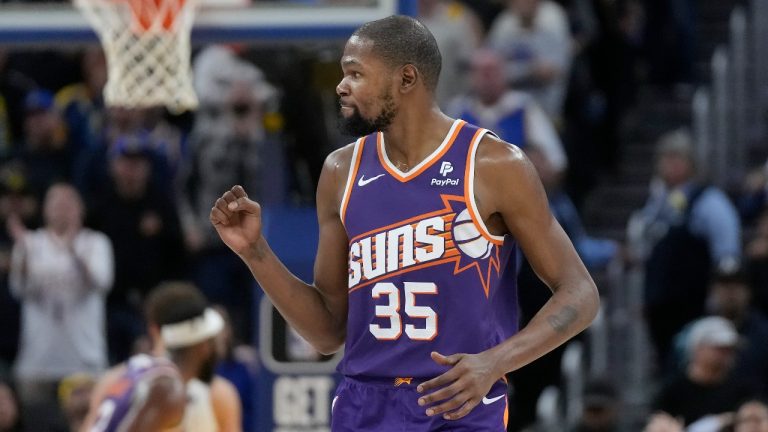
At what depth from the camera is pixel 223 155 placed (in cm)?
1320

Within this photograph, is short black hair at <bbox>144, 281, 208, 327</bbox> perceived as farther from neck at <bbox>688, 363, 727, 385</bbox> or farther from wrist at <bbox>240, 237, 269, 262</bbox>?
neck at <bbox>688, 363, 727, 385</bbox>

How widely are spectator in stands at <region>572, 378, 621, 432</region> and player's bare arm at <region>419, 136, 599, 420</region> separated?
573 centimetres

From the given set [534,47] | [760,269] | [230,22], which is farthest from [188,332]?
[534,47]

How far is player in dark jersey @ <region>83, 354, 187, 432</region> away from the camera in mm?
6738

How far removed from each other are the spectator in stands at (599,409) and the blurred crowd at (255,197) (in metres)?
0.01

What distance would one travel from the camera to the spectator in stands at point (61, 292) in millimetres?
12227

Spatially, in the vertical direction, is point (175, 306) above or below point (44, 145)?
below

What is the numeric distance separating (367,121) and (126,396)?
7.29 feet

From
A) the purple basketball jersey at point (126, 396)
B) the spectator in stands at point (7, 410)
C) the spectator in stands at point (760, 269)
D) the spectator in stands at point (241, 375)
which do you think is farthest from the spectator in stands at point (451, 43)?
the purple basketball jersey at point (126, 396)

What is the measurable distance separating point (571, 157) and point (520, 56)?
122 cm

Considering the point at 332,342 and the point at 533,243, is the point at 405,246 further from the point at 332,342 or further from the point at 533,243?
the point at 332,342

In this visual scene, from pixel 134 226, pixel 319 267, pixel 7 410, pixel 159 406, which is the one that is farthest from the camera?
pixel 134 226

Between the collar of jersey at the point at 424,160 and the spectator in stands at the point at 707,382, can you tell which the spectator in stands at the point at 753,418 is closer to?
the spectator in stands at the point at 707,382

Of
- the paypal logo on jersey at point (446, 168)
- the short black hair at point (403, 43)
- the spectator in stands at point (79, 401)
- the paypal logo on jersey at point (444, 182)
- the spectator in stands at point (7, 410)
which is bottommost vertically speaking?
the spectator in stands at point (7, 410)
